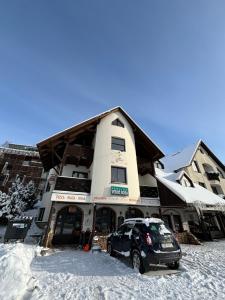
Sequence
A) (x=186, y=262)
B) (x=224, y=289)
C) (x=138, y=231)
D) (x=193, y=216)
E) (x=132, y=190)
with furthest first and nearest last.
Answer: (x=193, y=216)
(x=132, y=190)
(x=186, y=262)
(x=138, y=231)
(x=224, y=289)

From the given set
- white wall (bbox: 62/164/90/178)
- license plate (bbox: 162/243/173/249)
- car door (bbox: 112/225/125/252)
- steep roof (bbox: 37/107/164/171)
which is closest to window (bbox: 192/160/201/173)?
steep roof (bbox: 37/107/164/171)

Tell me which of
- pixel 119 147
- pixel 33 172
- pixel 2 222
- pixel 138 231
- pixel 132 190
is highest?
pixel 33 172

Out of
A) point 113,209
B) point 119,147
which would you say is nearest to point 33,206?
point 113,209

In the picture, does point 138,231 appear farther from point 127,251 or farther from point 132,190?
point 132,190

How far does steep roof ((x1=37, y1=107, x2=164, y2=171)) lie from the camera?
16.1 meters

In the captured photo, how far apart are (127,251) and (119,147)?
11336 millimetres

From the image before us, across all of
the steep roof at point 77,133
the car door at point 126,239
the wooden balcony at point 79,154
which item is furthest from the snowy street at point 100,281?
the steep roof at point 77,133

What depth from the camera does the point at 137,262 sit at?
7.31 meters

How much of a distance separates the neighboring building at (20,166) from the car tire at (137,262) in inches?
1011

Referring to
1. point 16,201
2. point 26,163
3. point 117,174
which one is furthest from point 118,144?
point 26,163

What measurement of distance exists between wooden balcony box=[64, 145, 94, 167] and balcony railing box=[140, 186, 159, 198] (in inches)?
228

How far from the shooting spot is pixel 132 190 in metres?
16.0

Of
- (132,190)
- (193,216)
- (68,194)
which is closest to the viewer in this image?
(68,194)

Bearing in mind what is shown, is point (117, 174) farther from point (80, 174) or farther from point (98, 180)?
point (80, 174)
